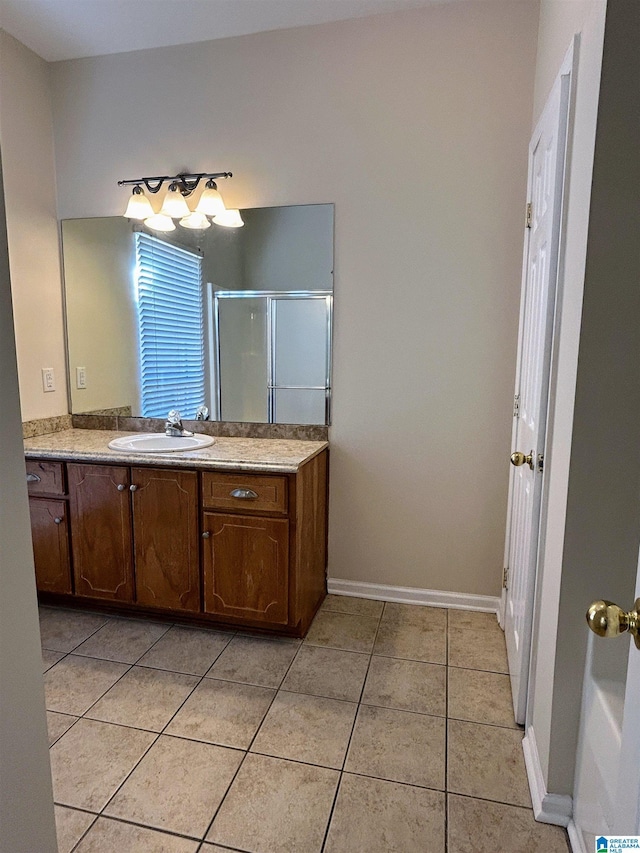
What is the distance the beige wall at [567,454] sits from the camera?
48.3 inches

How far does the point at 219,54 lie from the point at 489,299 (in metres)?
1.76

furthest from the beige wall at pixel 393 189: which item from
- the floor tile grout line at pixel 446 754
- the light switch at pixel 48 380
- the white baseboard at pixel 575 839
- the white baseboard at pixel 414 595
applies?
the white baseboard at pixel 575 839

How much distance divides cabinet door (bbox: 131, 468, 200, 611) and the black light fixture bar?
56.8 inches

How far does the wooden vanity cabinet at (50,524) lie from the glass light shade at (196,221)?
1342 mm

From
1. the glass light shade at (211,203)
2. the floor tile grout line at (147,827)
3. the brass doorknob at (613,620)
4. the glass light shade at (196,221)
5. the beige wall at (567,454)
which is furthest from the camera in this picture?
the glass light shade at (196,221)

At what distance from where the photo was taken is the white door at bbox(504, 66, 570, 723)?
1.51 meters

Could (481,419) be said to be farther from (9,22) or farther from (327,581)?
(9,22)

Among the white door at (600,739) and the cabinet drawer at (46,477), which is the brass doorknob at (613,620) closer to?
the white door at (600,739)

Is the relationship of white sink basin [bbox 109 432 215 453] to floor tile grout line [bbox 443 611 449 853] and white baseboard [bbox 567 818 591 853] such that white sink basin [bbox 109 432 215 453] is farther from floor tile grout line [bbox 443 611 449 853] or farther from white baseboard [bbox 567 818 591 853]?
white baseboard [bbox 567 818 591 853]

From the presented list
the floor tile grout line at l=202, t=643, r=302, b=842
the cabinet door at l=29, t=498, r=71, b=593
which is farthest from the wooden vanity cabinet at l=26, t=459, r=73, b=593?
the floor tile grout line at l=202, t=643, r=302, b=842

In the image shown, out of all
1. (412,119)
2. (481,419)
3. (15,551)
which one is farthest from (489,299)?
(15,551)

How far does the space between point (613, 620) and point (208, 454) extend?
181 centimetres

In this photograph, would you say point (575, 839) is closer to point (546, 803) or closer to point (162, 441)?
point (546, 803)

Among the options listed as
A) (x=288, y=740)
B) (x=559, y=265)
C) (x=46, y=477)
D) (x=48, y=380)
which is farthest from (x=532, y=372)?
(x=48, y=380)
